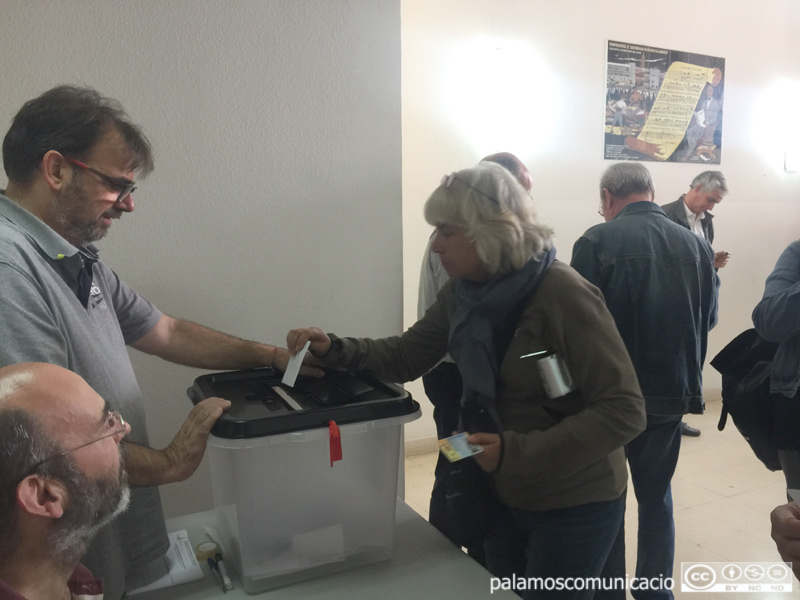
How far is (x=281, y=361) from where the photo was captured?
4.55 ft

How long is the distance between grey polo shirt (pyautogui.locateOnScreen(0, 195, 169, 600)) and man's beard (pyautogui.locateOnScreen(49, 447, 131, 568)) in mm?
226

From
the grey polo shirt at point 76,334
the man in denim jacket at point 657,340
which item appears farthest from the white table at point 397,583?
the man in denim jacket at point 657,340

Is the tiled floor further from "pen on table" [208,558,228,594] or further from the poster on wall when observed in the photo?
the poster on wall

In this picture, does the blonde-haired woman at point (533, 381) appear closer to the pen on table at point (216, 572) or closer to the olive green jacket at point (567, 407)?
the olive green jacket at point (567, 407)

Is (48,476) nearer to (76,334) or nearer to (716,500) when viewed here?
(76,334)

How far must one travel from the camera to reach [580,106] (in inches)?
148

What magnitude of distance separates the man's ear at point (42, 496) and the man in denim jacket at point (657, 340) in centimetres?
180

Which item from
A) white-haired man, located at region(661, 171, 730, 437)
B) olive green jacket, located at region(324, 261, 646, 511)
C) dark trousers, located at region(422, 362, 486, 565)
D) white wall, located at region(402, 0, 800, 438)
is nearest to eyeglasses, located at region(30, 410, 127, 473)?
olive green jacket, located at region(324, 261, 646, 511)

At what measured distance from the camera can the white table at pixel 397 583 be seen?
3.41 ft

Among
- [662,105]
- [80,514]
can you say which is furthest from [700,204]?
[80,514]

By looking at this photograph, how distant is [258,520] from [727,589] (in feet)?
6.74

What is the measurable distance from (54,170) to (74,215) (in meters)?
0.08

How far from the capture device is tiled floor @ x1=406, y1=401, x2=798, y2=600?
244 centimetres

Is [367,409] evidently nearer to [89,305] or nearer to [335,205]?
[89,305]
